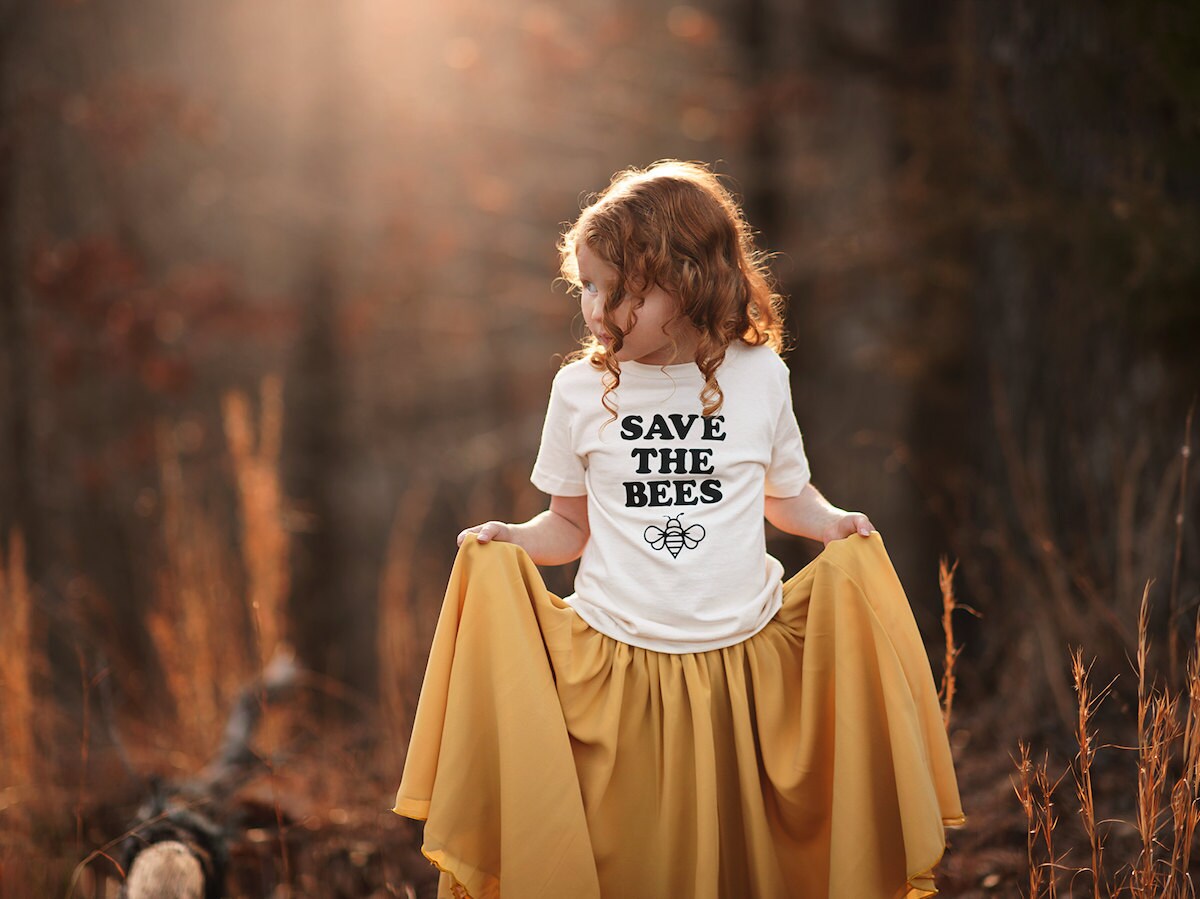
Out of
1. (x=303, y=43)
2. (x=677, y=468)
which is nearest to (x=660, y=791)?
(x=677, y=468)

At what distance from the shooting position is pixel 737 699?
6.41 feet

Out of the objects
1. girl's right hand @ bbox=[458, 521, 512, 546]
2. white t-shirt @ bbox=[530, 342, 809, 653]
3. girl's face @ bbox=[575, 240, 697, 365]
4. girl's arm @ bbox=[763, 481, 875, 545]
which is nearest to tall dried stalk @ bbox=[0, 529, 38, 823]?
girl's right hand @ bbox=[458, 521, 512, 546]

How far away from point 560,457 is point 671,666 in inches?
17.3

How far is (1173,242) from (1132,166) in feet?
1.30

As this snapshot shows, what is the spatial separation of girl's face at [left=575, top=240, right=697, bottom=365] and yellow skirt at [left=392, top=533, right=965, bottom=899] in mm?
433

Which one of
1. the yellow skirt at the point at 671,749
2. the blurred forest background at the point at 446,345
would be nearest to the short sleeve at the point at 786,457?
the yellow skirt at the point at 671,749

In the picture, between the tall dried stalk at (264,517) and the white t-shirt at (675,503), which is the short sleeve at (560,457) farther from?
the tall dried stalk at (264,517)

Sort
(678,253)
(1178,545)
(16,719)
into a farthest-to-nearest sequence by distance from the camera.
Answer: (16,719), (1178,545), (678,253)

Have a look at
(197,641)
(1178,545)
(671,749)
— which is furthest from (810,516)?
(197,641)

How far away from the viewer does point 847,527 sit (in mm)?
2033

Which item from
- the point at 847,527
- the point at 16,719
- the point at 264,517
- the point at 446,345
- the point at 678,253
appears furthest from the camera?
the point at 446,345

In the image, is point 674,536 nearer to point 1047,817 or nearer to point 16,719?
point 1047,817

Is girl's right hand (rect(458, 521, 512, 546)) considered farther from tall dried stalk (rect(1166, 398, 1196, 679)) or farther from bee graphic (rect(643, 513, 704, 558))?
tall dried stalk (rect(1166, 398, 1196, 679))

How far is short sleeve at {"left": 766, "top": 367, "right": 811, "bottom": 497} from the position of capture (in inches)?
82.1
